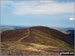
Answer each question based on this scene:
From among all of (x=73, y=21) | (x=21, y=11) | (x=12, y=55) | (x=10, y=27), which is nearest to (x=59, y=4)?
(x=73, y=21)

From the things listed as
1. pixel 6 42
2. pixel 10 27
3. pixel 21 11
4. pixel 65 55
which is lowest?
pixel 65 55

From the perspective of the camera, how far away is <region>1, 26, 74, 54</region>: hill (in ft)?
36.9

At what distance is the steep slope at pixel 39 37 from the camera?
37.1 ft

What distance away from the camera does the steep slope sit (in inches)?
445

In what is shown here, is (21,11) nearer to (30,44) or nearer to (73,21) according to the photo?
(30,44)

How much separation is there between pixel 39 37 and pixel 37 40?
0.18 m

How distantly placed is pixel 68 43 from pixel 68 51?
412mm

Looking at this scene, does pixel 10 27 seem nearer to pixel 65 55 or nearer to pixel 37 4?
pixel 37 4

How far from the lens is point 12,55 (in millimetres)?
11094

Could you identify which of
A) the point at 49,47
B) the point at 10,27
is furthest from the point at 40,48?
the point at 10,27

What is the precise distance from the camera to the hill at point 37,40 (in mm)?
11242

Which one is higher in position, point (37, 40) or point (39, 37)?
point (39, 37)

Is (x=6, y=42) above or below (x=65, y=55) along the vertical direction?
above

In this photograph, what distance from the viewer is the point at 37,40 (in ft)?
37.2
